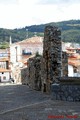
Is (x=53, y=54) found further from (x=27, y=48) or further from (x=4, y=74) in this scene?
(x=4, y=74)

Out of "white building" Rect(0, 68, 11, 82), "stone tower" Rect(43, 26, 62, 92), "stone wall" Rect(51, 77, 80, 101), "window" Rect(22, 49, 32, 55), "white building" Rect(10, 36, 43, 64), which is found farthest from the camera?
"white building" Rect(0, 68, 11, 82)

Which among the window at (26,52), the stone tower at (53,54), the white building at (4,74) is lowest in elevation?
the white building at (4,74)

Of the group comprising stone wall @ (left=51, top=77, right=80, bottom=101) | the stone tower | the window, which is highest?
the stone tower

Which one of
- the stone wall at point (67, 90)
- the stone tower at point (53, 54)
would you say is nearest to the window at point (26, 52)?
the stone tower at point (53, 54)

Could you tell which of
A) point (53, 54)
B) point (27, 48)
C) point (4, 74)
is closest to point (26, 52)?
point (27, 48)

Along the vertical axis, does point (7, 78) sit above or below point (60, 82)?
below

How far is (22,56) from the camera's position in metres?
98.2

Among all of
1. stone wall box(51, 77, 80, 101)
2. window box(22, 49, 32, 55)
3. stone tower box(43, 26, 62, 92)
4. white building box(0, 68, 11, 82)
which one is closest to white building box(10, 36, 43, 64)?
window box(22, 49, 32, 55)

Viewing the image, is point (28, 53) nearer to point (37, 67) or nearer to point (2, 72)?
point (2, 72)

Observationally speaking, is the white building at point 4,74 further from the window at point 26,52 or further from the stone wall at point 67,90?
the stone wall at point 67,90

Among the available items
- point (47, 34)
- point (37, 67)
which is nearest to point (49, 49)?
point (47, 34)

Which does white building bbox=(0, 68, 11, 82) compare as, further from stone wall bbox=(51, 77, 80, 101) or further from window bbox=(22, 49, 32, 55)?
stone wall bbox=(51, 77, 80, 101)

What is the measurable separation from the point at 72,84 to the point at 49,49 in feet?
18.1

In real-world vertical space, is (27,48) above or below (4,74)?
above
